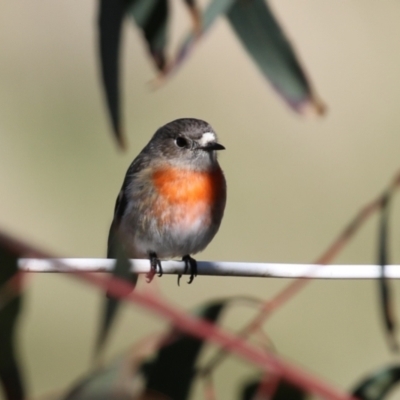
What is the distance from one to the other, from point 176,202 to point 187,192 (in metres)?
0.06

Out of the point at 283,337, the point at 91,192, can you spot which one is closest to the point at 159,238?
the point at 283,337

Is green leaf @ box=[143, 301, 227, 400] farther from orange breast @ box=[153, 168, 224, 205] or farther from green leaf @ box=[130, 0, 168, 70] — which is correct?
orange breast @ box=[153, 168, 224, 205]

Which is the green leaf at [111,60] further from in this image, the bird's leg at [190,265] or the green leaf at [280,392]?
the bird's leg at [190,265]

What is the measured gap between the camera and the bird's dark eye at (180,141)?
4.10 metres

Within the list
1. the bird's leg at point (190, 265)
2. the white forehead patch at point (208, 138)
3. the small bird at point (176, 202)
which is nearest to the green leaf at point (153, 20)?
the small bird at point (176, 202)

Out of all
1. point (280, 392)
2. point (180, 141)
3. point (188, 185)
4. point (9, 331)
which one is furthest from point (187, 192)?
point (9, 331)

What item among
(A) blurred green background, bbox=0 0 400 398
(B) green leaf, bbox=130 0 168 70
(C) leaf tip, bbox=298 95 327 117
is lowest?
(A) blurred green background, bbox=0 0 400 398

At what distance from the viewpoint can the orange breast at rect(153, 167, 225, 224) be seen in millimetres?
Result: 3775

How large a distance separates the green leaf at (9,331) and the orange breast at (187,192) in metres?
2.22

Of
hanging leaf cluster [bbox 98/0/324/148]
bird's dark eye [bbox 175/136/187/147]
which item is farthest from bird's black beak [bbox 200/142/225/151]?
hanging leaf cluster [bbox 98/0/324/148]

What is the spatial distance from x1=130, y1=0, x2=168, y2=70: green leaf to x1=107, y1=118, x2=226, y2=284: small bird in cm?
187

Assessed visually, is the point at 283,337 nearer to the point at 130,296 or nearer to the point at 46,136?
the point at 46,136

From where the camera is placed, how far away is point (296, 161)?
766 centimetres

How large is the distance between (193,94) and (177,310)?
263 inches
